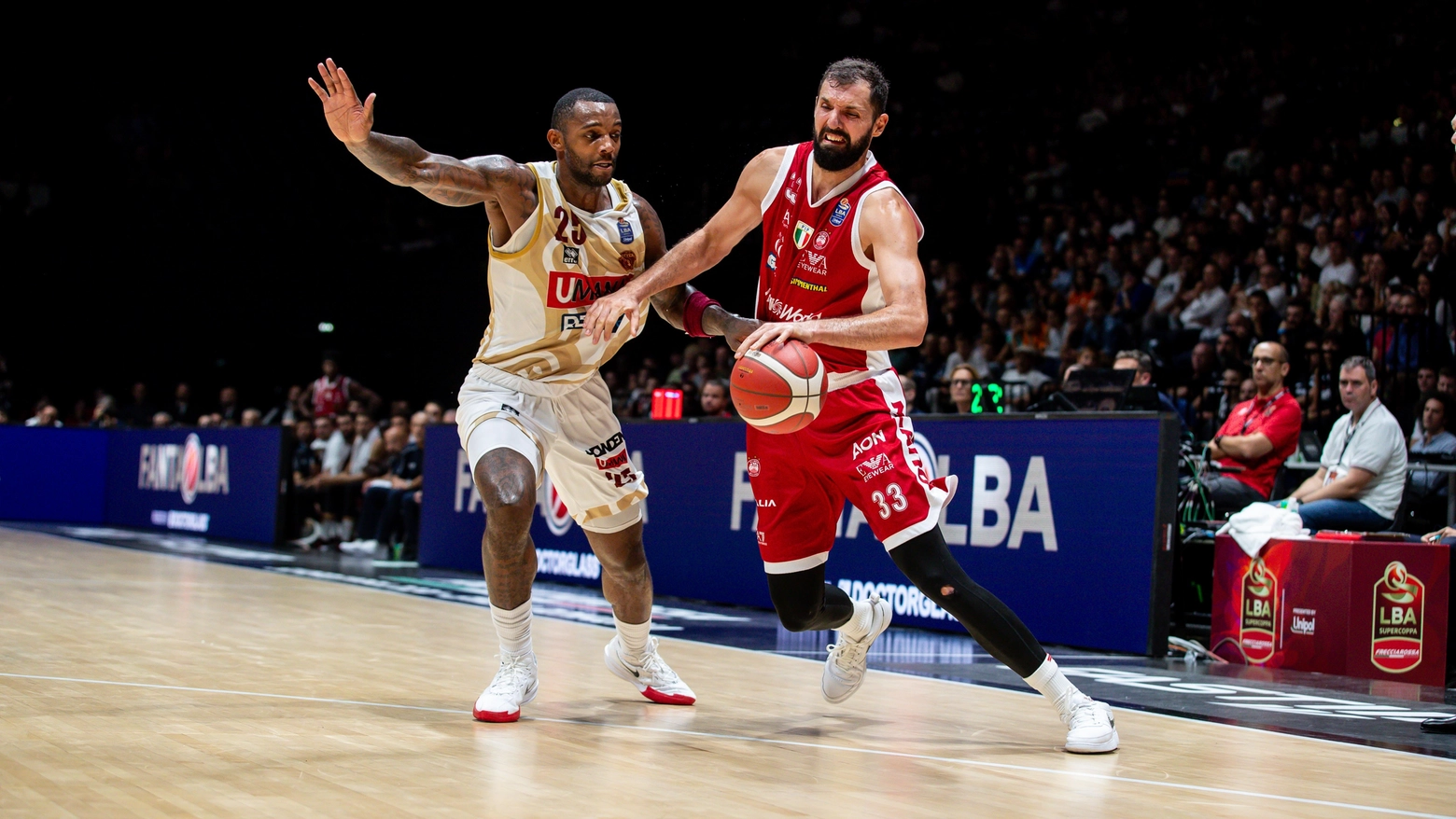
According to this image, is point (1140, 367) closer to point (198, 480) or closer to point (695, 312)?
point (695, 312)

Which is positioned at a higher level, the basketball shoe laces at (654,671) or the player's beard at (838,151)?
the player's beard at (838,151)

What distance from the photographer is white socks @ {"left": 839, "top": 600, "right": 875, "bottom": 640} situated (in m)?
4.14

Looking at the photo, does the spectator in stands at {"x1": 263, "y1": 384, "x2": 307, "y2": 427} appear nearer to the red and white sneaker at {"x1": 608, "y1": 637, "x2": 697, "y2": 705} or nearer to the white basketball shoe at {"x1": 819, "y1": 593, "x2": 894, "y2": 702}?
the red and white sneaker at {"x1": 608, "y1": 637, "x2": 697, "y2": 705}

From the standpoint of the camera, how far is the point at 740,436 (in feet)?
26.5

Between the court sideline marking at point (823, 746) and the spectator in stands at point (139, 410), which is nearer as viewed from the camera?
the court sideline marking at point (823, 746)

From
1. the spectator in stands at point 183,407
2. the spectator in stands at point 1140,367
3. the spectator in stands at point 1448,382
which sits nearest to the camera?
the spectator in stands at point 1140,367

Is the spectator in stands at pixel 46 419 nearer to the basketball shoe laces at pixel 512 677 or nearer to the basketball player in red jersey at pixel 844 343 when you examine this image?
the basketball shoe laces at pixel 512 677

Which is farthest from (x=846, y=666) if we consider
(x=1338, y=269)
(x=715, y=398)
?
(x=1338, y=269)

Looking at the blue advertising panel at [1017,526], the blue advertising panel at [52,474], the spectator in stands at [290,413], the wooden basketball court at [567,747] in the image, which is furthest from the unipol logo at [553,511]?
the blue advertising panel at [52,474]

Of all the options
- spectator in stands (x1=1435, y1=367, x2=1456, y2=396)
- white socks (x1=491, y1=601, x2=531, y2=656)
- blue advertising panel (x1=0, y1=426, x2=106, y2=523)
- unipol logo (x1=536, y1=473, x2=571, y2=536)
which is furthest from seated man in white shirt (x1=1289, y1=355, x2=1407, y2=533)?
blue advertising panel (x1=0, y1=426, x2=106, y2=523)

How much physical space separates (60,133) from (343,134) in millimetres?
17201

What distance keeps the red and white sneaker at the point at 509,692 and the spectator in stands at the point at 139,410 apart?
42.5 feet

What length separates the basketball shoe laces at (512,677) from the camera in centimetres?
393

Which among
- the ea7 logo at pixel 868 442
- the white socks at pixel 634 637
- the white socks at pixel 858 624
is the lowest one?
the white socks at pixel 634 637
